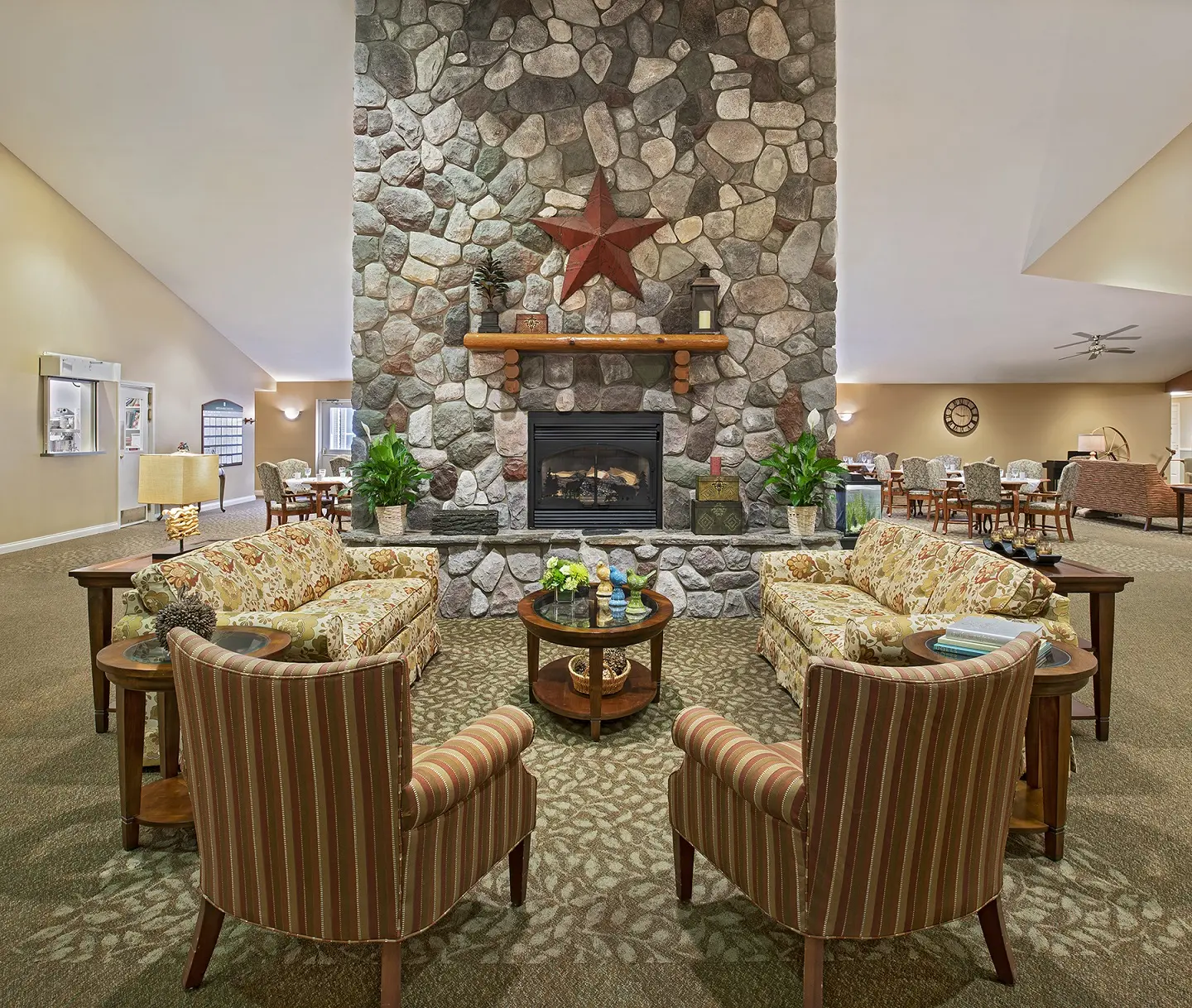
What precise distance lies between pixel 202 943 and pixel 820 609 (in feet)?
8.63

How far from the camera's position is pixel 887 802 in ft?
4.27

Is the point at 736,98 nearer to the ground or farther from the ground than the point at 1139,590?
farther from the ground

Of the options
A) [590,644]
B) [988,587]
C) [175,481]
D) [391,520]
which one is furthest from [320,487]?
[988,587]

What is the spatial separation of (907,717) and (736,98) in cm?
514

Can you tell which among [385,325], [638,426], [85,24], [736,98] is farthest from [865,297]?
[85,24]

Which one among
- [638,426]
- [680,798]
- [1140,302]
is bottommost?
[680,798]

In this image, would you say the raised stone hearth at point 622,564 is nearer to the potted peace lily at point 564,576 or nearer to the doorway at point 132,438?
the potted peace lily at point 564,576

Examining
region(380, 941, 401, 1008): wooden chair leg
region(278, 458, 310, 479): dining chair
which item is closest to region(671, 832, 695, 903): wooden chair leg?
region(380, 941, 401, 1008): wooden chair leg

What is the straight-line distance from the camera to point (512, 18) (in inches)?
194

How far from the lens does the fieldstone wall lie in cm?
495

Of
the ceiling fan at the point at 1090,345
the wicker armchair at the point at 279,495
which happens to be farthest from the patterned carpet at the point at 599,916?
the ceiling fan at the point at 1090,345

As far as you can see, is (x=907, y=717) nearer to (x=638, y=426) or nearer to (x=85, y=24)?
(x=638, y=426)

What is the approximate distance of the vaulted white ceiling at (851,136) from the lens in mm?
5469

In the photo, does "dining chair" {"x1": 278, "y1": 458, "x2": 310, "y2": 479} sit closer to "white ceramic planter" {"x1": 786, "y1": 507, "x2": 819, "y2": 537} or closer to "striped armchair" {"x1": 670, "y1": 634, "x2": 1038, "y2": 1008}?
"white ceramic planter" {"x1": 786, "y1": 507, "x2": 819, "y2": 537}
